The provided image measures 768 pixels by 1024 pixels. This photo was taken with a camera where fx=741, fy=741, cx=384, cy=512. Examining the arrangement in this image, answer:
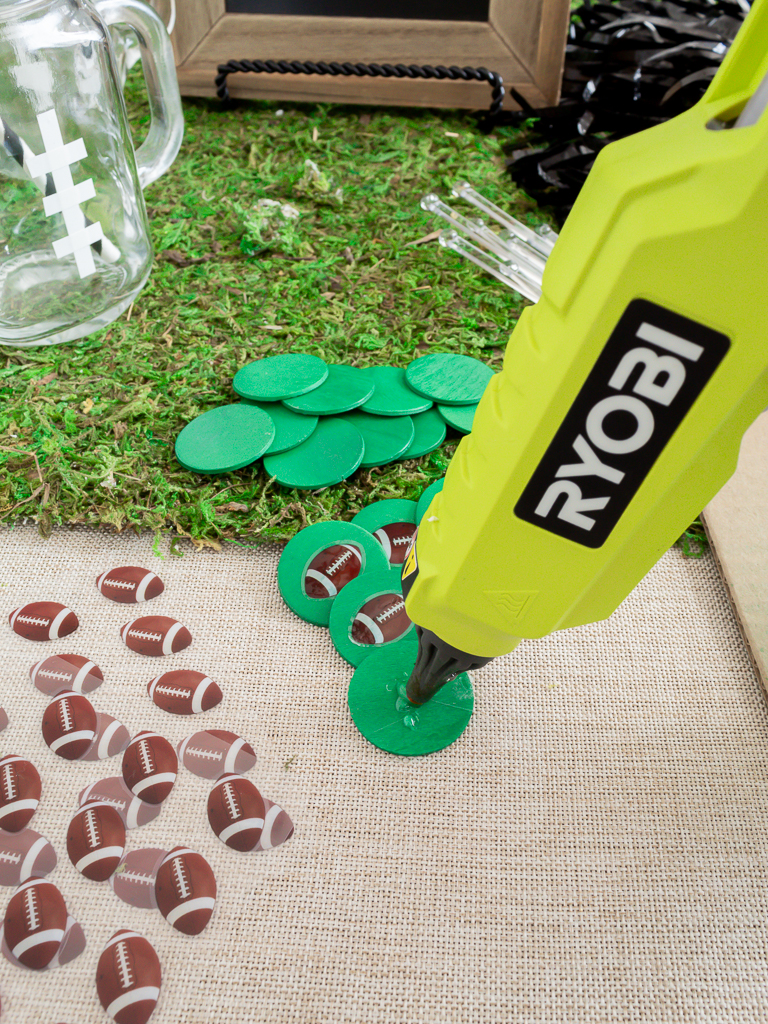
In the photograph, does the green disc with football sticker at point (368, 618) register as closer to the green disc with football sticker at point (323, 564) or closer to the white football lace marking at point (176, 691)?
the green disc with football sticker at point (323, 564)

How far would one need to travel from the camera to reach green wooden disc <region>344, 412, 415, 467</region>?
839 mm

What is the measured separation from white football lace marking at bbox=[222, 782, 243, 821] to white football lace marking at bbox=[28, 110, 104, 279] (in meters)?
0.67

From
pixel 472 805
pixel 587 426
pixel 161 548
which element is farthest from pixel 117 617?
pixel 587 426

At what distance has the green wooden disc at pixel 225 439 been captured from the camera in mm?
824

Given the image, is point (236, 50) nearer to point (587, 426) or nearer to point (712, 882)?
point (587, 426)

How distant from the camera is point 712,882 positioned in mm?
574

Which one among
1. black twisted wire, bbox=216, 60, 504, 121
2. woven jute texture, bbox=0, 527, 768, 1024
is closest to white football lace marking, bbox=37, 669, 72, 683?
woven jute texture, bbox=0, 527, 768, 1024

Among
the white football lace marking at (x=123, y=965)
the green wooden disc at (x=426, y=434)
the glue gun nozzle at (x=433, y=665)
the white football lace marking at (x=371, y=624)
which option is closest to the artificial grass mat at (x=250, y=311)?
the green wooden disc at (x=426, y=434)

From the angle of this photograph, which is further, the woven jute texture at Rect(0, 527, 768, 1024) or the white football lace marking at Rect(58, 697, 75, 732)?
the white football lace marking at Rect(58, 697, 75, 732)

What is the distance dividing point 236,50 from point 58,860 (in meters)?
1.29

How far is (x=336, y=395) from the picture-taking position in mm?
879

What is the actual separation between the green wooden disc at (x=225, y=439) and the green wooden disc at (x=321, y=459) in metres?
0.03

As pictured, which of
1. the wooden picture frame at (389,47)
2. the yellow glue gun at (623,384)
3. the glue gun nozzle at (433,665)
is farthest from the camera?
the wooden picture frame at (389,47)

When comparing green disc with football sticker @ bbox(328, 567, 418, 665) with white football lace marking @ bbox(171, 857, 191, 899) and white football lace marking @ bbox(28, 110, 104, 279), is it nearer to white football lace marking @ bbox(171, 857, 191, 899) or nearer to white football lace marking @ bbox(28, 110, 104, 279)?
white football lace marking @ bbox(171, 857, 191, 899)
